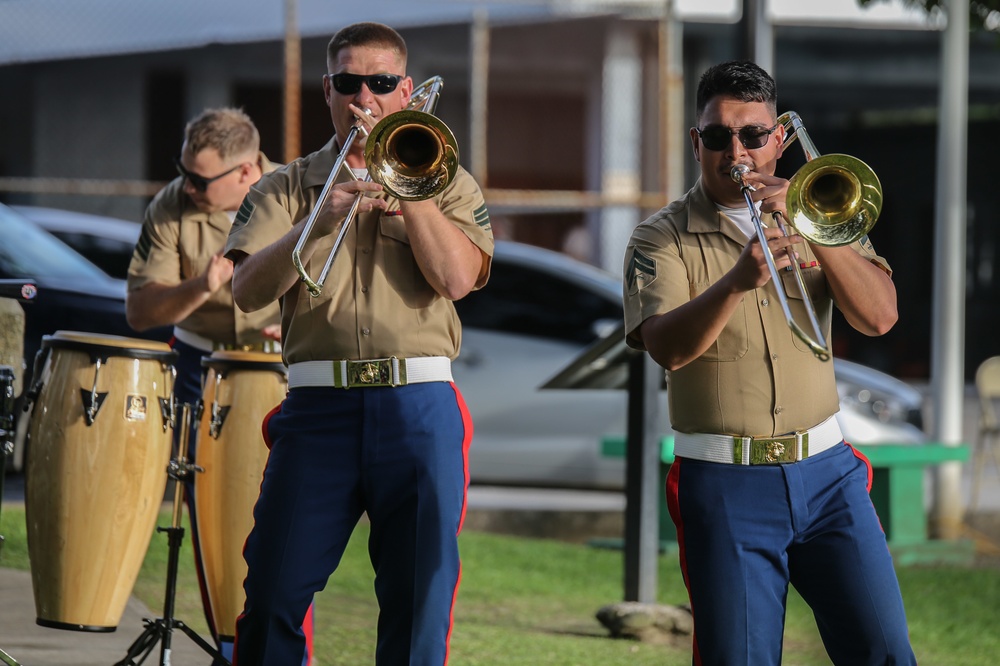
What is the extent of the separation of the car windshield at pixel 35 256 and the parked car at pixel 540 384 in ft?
7.76

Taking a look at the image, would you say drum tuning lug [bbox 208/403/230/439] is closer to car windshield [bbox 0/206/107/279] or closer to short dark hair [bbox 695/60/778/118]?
short dark hair [bbox 695/60/778/118]

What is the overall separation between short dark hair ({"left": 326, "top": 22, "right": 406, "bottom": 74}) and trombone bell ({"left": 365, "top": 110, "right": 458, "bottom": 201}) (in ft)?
0.95

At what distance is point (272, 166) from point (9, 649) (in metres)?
1.94

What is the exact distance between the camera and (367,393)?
3607 mm

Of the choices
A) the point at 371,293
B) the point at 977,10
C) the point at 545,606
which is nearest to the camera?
the point at 371,293

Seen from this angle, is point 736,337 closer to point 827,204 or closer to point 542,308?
point 827,204

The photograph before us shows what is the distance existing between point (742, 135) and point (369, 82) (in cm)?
95

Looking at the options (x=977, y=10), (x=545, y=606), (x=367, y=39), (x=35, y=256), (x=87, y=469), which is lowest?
(x=545, y=606)

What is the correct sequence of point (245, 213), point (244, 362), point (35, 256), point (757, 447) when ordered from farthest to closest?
point (35, 256)
point (244, 362)
point (245, 213)
point (757, 447)

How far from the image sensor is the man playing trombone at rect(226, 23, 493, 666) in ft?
11.7

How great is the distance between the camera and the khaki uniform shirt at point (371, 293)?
3643mm

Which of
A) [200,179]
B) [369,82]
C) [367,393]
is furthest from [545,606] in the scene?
[369,82]

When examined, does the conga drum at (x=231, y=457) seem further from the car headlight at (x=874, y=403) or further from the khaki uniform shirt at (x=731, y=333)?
the car headlight at (x=874, y=403)

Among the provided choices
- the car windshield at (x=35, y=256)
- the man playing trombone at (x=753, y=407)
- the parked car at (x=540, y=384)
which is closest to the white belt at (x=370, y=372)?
the man playing trombone at (x=753, y=407)
